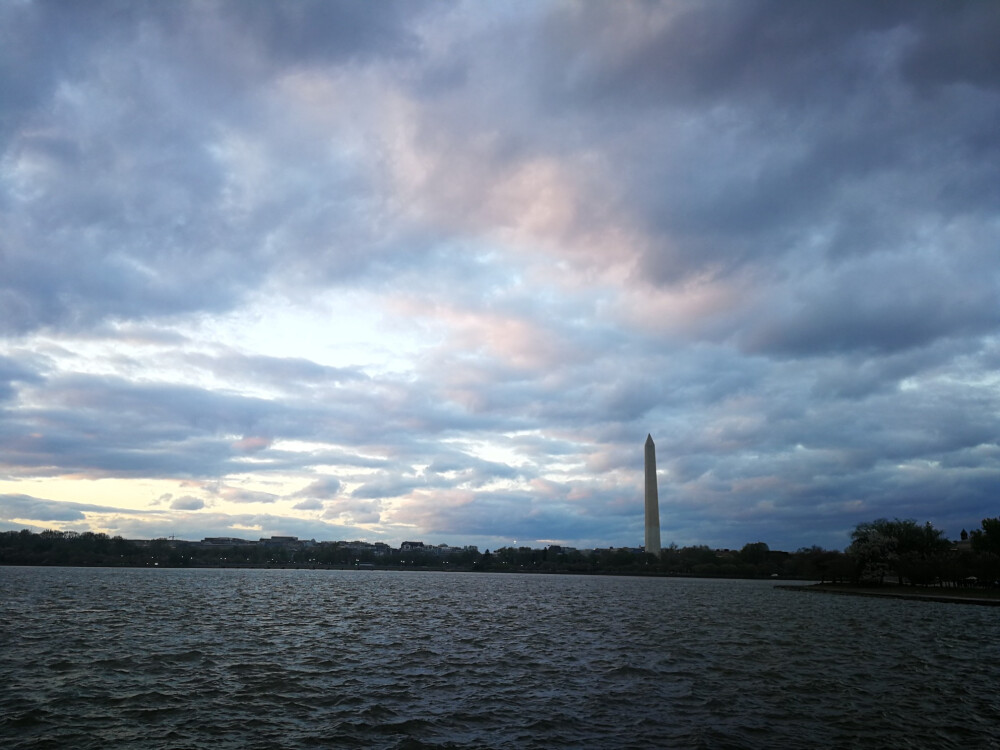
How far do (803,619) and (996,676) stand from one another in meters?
34.4

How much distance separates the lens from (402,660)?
34.3 meters

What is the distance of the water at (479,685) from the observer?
20.3m

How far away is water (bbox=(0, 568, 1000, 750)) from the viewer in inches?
800

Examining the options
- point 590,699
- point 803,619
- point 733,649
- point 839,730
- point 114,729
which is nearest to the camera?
point 114,729

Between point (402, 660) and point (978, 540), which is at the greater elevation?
point (978, 540)

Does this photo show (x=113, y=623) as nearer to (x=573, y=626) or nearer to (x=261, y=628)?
(x=261, y=628)

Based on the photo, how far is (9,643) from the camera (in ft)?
122

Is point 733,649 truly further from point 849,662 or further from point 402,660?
point 402,660

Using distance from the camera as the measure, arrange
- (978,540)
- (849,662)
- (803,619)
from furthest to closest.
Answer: (978,540) < (803,619) < (849,662)

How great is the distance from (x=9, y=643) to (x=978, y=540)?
185 m

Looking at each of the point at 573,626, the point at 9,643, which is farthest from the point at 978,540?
the point at 9,643

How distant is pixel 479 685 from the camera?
91.2 feet

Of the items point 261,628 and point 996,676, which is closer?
point 996,676

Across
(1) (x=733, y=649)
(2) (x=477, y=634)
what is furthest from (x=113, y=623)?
(1) (x=733, y=649)
